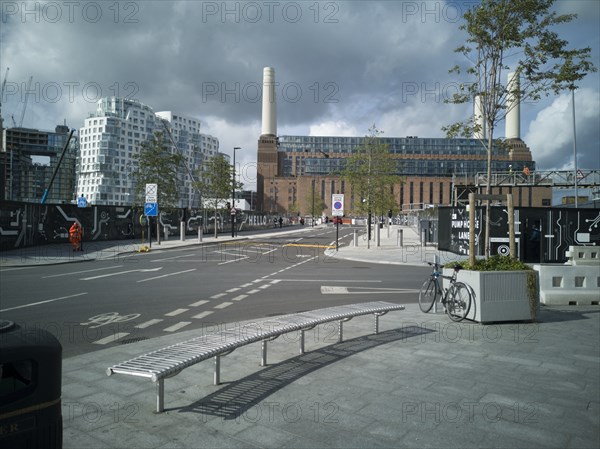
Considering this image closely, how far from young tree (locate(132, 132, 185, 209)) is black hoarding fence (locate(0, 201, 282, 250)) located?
6.68 feet

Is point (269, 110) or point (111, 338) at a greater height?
point (269, 110)

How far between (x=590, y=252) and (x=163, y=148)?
2885 centimetres

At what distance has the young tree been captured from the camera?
33844 millimetres

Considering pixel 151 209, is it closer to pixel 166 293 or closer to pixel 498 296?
pixel 166 293

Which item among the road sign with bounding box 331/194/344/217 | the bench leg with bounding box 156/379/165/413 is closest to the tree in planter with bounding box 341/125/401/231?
the road sign with bounding box 331/194/344/217

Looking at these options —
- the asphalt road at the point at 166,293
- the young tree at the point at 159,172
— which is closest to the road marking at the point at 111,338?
the asphalt road at the point at 166,293

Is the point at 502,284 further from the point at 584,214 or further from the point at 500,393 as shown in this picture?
the point at 584,214

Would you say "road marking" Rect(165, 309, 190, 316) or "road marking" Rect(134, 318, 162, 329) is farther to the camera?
"road marking" Rect(165, 309, 190, 316)

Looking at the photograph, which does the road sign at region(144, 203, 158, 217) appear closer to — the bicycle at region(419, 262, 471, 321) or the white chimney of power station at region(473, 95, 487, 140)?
the white chimney of power station at region(473, 95, 487, 140)

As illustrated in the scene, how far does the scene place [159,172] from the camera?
3412 cm

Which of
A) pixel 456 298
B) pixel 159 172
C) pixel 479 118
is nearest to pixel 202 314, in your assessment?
pixel 456 298

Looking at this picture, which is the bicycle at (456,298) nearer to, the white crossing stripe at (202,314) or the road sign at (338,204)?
the white crossing stripe at (202,314)

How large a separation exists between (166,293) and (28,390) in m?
10.1

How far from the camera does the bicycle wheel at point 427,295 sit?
996cm
